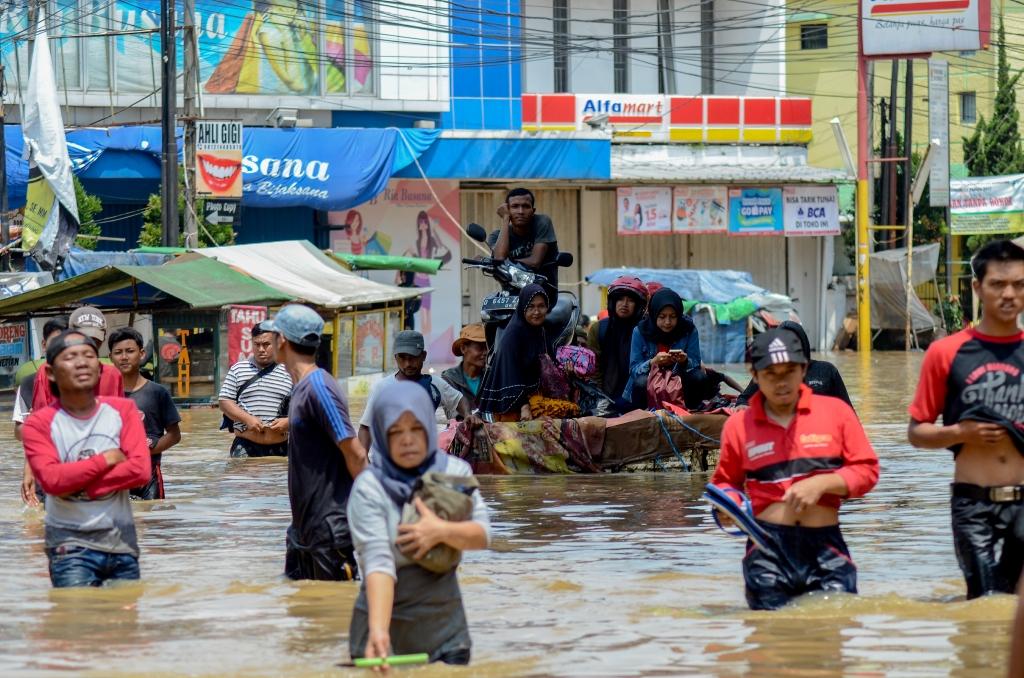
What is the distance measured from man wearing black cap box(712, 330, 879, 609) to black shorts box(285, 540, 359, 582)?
1.76 meters

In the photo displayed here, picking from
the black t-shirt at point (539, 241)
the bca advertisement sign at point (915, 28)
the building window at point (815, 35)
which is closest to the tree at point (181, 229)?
the bca advertisement sign at point (915, 28)

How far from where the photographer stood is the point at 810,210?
40.6 metres

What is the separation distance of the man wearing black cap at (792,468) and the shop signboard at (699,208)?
3282cm

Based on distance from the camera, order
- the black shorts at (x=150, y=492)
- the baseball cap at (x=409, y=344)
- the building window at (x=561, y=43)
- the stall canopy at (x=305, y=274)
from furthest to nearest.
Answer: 1. the building window at (x=561, y=43)
2. the stall canopy at (x=305, y=274)
3. the baseball cap at (x=409, y=344)
4. the black shorts at (x=150, y=492)

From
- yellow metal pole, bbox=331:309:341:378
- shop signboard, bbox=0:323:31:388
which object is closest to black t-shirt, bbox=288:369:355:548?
shop signboard, bbox=0:323:31:388

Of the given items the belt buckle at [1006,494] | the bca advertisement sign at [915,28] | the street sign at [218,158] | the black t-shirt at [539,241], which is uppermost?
the bca advertisement sign at [915,28]

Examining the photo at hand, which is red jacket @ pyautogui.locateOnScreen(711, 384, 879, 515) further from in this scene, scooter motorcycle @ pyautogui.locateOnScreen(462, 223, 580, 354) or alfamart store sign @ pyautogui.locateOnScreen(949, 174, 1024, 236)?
alfamart store sign @ pyautogui.locateOnScreen(949, 174, 1024, 236)

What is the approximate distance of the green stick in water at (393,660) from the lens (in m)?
5.49

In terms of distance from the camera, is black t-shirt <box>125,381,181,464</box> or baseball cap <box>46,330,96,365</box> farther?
black t-shirt <box>125,381,181,464</box>

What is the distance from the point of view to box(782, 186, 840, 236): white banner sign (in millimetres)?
40312

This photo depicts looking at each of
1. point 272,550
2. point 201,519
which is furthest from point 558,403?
point 272,550

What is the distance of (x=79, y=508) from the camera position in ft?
25.2

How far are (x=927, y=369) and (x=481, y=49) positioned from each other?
32.6m

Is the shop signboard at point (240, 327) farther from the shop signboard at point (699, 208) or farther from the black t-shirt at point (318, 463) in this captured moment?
the black t-shirt at point (318, 463)
